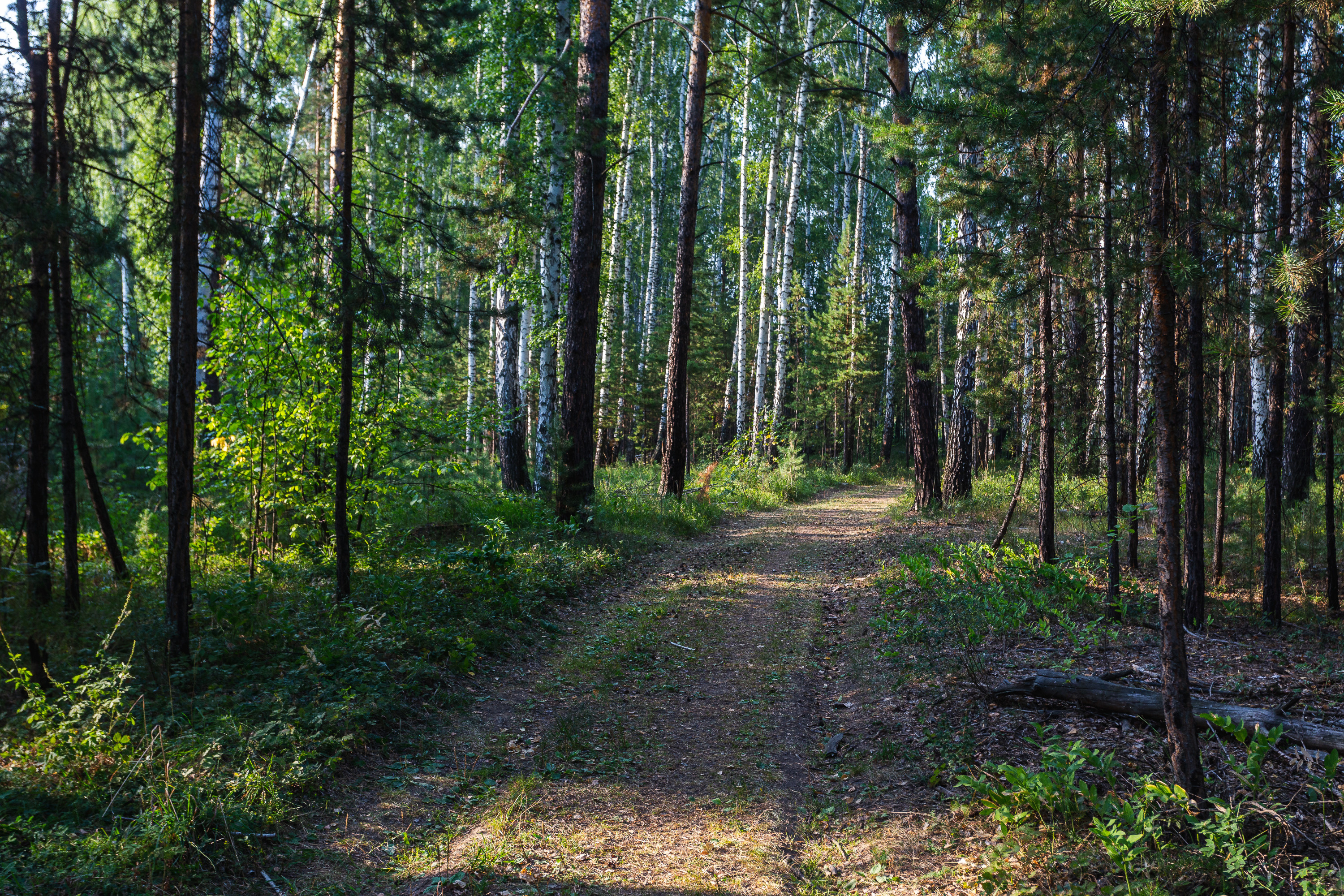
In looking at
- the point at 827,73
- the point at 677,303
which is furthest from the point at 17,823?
the point at 827,73

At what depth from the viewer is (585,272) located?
1085 centimetres

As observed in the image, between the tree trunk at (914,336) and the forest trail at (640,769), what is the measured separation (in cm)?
685

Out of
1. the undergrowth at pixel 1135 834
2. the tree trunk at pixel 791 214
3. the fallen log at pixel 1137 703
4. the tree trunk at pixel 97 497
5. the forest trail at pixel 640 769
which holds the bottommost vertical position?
the forest trail at pixel 640 769

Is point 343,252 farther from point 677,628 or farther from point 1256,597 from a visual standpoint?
point 1256,597

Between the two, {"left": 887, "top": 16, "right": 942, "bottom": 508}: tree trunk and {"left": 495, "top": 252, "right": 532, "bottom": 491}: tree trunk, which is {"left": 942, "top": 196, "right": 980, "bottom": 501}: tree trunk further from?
{"left": 495, "top": 252, "right": 532, "bottom": 491}: tree trunk

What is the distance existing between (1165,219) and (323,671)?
6167 millimetres

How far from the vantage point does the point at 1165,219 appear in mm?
3844

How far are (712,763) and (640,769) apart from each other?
477 mm

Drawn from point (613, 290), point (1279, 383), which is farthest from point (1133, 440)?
point (613, 290)

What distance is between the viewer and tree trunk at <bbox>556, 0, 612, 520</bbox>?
416 inches

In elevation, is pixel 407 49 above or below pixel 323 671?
above

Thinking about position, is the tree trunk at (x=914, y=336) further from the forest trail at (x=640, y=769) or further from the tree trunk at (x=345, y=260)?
the tree trunk at (x=345, y=260)

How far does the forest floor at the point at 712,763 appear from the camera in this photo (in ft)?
11.8

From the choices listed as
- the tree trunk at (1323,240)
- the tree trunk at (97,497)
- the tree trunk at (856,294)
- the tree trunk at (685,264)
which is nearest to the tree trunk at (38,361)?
the tree trunk at (97,497)
